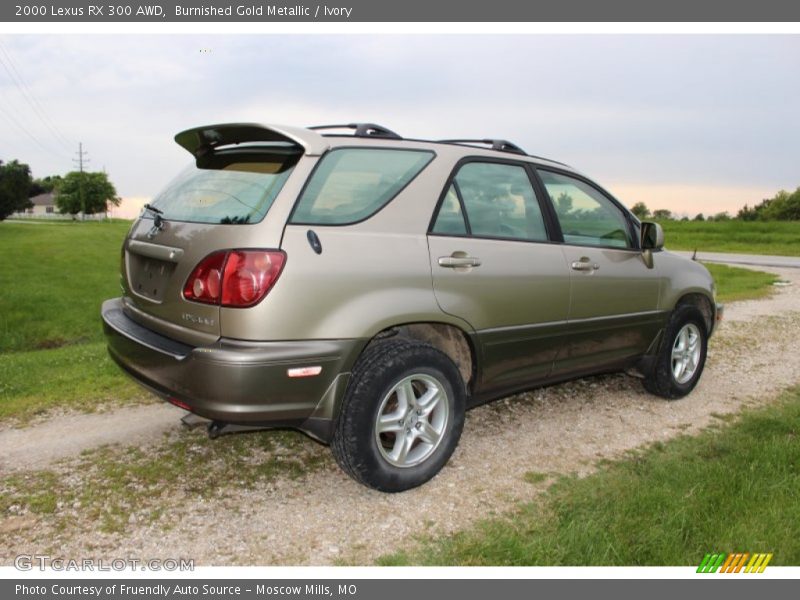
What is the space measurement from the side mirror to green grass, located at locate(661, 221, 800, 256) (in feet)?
108

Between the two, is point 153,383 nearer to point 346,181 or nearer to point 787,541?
point 346,181

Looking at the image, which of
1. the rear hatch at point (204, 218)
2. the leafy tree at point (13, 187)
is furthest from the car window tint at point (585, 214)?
the leafy tree at point (13, 187)

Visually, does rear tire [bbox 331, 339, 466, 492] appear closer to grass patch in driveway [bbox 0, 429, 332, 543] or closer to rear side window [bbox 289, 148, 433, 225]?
grass patch in driveway [bbox 0, 429, 332, 543]

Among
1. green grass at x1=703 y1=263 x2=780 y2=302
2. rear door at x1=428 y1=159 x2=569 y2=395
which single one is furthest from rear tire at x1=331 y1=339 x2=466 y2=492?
green grass at x1=703 y1=263 x2=780 y2=302

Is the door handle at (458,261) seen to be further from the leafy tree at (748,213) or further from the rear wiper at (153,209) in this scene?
the leafy tree at (748,213)

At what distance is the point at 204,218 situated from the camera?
322 centimetres

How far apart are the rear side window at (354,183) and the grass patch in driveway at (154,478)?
5.08ft

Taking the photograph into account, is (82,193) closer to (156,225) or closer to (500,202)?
(156,225)

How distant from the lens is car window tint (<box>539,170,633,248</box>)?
4.27m

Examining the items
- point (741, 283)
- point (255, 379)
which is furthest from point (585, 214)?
point (741, 283)

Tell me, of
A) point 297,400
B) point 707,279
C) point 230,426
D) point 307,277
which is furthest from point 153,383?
point 707,279

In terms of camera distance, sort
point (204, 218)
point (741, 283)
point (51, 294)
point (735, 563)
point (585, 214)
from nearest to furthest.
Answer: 1. point (735, 563)
2. point (204, 218)
3. point (585, 214)
4. point (51, 294)
5. point (741, 283)

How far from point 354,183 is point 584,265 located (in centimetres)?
182

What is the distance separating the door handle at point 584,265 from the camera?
4.19m
